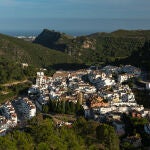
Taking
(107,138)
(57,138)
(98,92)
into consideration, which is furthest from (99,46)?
(57,138)

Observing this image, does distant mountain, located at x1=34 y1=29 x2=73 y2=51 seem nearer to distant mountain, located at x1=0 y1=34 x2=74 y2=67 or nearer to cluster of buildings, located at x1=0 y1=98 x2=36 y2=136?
distant mountain, located at x1=0 y1=34 x2=74 y2=67

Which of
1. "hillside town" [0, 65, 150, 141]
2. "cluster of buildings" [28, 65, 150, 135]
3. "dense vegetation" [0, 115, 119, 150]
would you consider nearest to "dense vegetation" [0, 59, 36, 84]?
"cluster of buildings" [28, 65, 150, 135]

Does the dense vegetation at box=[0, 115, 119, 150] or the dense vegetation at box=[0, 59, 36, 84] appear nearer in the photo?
the dense vegetation at box=[0, 115, 119, 150]

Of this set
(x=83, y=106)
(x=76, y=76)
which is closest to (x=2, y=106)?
(x=83, y=106)

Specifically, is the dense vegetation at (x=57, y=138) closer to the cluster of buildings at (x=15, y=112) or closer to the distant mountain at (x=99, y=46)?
the cluster of buildings at (x=15, y=112)

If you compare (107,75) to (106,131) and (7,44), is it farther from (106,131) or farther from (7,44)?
(7,44)

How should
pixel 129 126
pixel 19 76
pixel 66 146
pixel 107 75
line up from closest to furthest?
pixel 66 146 → pixel 129 126 → pixel 107 75 → pixel 19 76

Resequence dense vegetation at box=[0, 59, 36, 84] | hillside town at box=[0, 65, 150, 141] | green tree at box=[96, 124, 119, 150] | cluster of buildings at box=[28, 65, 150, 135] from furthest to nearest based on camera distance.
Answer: dense vegetation at box=[0, 59, 36, 84], cluster of buildings at box=[28, 65, 150, 135], hillside town at box=[0, 65, 150, 141], green tree at box=[96, 124, 119, 150]

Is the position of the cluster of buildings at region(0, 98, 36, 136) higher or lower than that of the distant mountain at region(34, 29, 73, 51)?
lower
